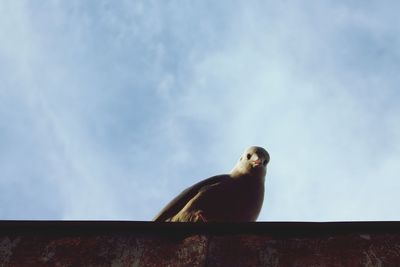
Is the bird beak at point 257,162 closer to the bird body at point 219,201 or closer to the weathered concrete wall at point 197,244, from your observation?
the bird body at point 219,201

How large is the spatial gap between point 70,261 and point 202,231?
2.41ft

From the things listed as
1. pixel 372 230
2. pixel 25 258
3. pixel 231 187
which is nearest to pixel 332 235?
pixel 372 230

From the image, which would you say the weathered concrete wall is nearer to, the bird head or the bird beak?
the bird head

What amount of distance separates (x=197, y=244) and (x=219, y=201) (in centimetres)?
243

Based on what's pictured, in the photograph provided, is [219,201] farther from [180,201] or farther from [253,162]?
[253,162]

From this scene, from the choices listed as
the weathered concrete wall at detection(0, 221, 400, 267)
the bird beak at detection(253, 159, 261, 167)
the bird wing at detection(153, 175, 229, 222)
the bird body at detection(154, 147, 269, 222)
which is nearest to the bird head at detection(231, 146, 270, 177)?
the bird beak at detection(253, 159, 261, 167)

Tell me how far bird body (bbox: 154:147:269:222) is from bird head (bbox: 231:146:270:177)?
0.21m

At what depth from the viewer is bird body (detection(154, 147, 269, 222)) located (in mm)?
5586

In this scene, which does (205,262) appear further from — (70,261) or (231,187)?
(231,187)

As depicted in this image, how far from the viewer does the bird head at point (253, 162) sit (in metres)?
6.50

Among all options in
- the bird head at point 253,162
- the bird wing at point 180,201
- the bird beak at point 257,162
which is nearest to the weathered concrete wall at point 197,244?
the bird wing at point 180,201

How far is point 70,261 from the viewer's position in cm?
328

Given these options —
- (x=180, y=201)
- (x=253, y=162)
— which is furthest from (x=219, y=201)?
(x=253, y=162)

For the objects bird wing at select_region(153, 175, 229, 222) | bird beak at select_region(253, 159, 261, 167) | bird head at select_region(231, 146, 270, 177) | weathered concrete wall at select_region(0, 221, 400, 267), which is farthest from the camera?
bird beak at select_region(253, 159, 261, 167)
